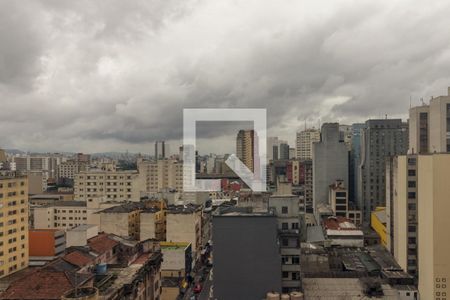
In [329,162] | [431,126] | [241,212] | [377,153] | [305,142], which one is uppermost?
[305,142]

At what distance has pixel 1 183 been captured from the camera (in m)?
11.9

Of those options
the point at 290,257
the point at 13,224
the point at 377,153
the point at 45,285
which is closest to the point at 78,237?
the point at 13,224

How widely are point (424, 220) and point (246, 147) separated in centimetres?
473

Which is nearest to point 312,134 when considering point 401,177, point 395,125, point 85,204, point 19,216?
point 395,125

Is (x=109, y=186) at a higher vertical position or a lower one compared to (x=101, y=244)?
higher

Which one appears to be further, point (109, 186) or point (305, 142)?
point (305, 142)

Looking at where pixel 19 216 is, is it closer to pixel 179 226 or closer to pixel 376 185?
pixel 179 226

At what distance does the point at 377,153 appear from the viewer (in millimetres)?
20688

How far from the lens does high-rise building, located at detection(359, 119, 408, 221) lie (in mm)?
20625

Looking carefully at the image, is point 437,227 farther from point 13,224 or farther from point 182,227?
point 13,224

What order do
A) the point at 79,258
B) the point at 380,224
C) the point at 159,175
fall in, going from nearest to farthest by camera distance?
the point at 79,258
the point at 380,224
the point at 159,175

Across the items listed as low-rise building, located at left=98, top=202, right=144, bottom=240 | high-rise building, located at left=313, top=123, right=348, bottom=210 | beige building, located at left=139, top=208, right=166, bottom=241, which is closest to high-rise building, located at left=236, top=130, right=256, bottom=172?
beige building, located at left=139, top=208, right=166, bottom=241

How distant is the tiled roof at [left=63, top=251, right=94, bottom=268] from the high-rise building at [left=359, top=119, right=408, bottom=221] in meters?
15.2

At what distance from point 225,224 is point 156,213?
771 centimetres
